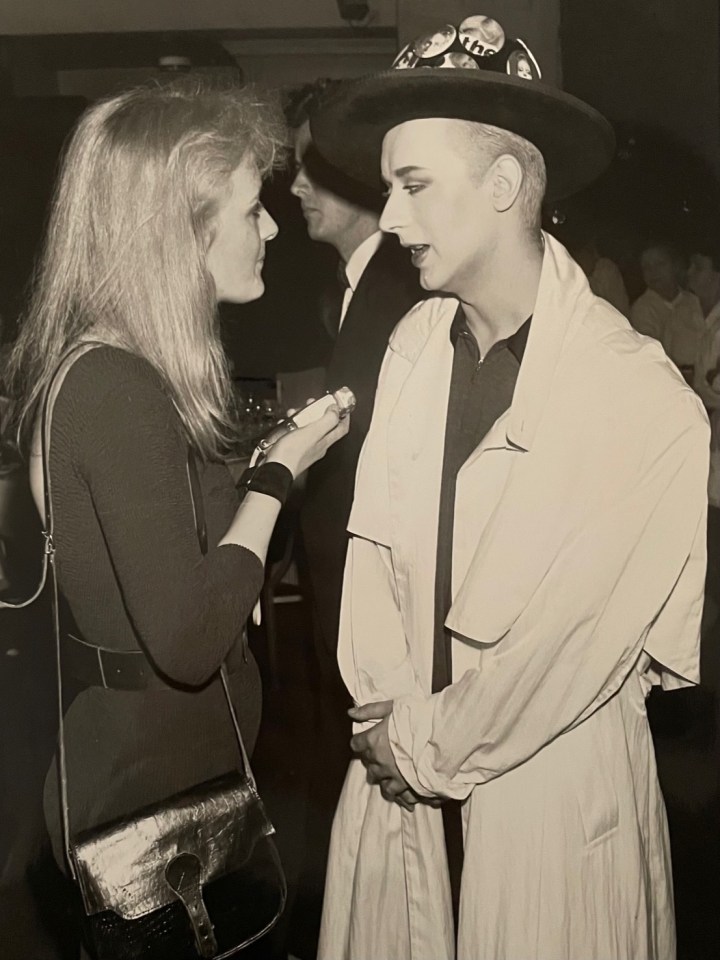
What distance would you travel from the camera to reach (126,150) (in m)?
1.24

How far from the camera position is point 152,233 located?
124 cm

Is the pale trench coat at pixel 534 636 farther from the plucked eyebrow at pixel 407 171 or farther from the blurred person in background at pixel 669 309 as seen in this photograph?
the plucked eyebrow at pixel 407 171

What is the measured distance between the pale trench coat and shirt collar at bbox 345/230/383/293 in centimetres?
10

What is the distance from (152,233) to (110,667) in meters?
0.59

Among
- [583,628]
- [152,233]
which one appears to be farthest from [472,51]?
[583,628]

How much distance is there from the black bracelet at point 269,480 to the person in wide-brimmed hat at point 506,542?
111mm

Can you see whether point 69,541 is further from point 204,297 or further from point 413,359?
point 413,359

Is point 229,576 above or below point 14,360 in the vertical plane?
below

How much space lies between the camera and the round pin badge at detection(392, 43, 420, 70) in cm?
124

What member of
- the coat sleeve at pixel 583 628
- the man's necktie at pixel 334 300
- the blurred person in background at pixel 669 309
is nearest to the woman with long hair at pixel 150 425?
the man's necktie at pixel 334 300

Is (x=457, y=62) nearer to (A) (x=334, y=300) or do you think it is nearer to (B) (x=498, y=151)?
(B) (x=498, y=151)

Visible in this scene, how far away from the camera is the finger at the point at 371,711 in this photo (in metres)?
1.35

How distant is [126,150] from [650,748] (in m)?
1.13

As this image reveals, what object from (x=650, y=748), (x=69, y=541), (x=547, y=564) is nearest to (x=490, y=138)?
(x=547, y=564)
